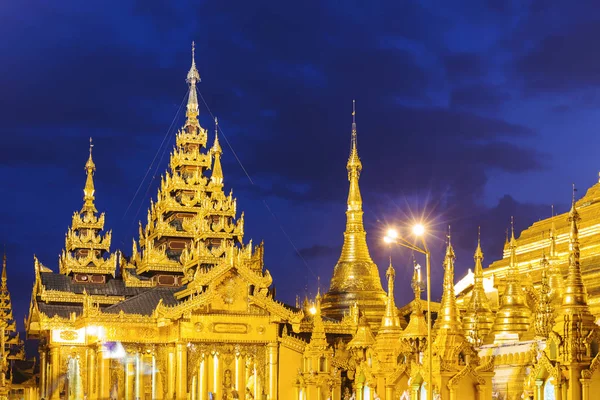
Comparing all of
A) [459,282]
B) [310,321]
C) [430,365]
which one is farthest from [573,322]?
[459,282]

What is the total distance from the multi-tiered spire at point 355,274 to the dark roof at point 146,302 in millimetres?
7633

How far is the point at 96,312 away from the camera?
43531 millimetres

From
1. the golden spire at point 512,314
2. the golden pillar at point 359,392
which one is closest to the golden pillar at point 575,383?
the golden pillar at point 359,392

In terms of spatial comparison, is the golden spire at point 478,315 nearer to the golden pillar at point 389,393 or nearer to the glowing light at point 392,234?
the golden pillar at point 389,393

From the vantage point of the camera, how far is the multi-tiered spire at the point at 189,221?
53375mm

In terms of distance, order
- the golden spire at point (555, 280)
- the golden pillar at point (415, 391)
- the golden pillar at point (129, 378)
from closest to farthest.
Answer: the golden pillar at point (415, 391), the golden spire at point (555, 280), the golden pillar at point (129, 378)

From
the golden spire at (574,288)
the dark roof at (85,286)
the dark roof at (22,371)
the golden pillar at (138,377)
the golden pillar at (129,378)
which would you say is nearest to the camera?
the golden spire at (574,288)

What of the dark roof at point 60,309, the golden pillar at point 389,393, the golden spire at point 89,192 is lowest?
the golden pillar at point 389,393

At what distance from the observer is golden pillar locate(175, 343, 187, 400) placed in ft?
143

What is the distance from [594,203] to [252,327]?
15.4 m

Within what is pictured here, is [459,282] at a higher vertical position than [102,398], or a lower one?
higher

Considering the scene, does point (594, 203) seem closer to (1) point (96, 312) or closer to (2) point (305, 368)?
(2) point (305, 368)

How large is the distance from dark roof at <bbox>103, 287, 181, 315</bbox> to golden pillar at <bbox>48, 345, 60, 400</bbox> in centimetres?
254

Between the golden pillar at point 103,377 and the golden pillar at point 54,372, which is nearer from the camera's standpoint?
the golden pillar at point 103,377
